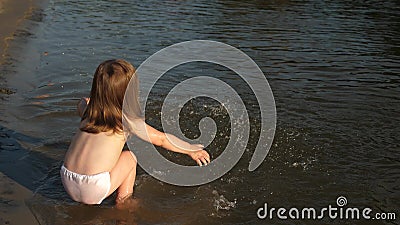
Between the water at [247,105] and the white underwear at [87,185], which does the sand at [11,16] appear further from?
the white underwear at [87,185]

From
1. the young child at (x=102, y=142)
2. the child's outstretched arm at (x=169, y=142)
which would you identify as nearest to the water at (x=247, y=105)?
the young child at (x=102, y=142)

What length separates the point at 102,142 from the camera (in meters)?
4.10

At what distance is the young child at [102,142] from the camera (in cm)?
401

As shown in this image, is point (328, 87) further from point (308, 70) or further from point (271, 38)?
point (271, 38)

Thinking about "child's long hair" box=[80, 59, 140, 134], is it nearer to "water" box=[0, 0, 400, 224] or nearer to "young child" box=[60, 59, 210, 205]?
"young child" box=[60, 59, 210, 205]

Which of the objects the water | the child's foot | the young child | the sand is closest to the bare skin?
the young child

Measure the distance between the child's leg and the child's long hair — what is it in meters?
0.28

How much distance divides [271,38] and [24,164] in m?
7.55

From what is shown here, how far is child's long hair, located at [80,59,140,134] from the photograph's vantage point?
3.99 meters

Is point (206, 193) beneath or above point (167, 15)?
beneath

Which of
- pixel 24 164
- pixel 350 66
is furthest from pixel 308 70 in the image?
pixel 24 164

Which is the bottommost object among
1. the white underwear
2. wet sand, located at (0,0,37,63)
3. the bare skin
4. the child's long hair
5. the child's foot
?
the child's foot

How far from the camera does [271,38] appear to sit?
11.7 meters

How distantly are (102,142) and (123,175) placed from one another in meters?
0.36
